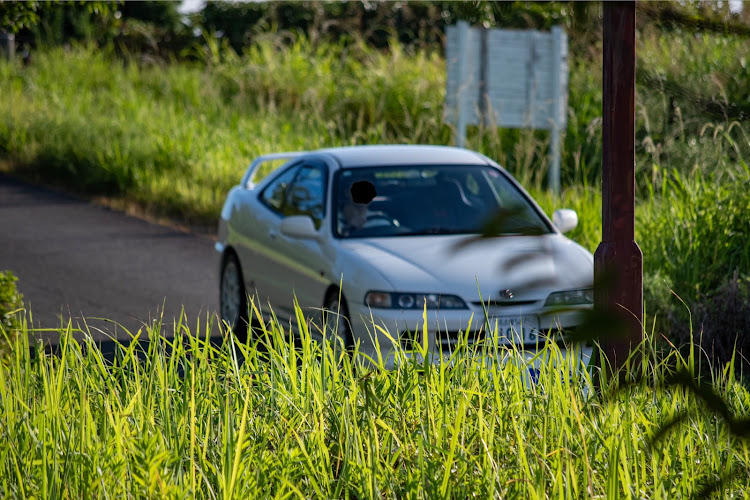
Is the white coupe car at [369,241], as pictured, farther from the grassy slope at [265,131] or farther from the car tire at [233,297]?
the grassy slope at [265,131]

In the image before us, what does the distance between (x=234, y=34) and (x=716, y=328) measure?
21.9 m

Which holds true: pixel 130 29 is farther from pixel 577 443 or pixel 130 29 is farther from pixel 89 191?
pixel 577 443

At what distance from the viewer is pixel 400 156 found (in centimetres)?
752

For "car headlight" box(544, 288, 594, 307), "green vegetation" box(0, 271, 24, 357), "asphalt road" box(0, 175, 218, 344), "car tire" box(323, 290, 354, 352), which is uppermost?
"car headlight" box(544, 288, 594, 307)

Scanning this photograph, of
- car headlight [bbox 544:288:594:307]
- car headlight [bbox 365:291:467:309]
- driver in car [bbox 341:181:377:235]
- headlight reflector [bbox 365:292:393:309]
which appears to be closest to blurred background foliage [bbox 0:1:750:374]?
car headlight [bbox 544:288:594:307]

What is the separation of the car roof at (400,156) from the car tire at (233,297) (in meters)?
1.22

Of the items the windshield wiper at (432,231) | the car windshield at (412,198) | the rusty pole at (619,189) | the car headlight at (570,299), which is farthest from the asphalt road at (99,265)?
the car headlight at (570,299)

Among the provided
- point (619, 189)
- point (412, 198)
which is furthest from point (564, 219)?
point (619, 189)

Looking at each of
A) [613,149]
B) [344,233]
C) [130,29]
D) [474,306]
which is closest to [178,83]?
[130,29]

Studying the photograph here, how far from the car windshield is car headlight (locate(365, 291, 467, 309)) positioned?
0.79m

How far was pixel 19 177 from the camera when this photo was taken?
1672 cm

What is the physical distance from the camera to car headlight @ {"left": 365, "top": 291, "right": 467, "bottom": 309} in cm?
602

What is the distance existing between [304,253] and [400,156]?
1.06 metres

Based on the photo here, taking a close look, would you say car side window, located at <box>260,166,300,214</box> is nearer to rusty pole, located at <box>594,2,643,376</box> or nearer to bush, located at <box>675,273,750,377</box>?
bush, located at <box>675,273,750,377</box>
